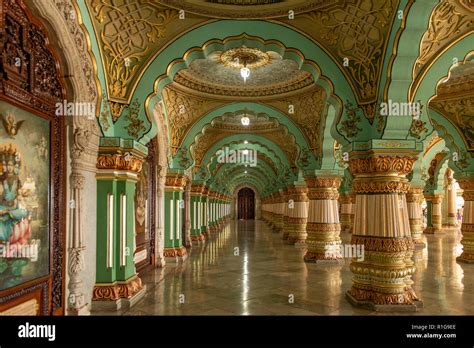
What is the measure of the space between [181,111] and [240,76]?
2.07 m

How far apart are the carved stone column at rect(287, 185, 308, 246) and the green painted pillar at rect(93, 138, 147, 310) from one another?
976 centimetres

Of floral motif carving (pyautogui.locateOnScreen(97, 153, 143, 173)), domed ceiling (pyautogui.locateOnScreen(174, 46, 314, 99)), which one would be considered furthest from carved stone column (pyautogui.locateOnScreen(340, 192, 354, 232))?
floral motif carving (pyautogui.locateOnScreen(97, 153, 143, 173))

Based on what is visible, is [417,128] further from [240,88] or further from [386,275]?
[240,88]

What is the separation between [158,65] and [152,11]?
88 cm

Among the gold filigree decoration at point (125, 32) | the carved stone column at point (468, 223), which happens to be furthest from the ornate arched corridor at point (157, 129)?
the carved stone column at point (468, 223)

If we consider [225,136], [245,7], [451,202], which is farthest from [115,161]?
[451,202]

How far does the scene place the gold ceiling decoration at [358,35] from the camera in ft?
18.1

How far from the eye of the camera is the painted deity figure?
12.1 feet

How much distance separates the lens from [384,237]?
229 inches

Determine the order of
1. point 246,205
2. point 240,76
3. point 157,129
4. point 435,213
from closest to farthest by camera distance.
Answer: point 157,129, point 240,76, point 435,213, point 246,205

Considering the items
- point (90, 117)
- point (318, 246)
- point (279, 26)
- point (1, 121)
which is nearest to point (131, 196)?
point (90, 117)

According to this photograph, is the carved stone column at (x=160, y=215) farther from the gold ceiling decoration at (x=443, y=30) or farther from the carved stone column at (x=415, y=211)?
the carved stone column at (x=415, y=211)

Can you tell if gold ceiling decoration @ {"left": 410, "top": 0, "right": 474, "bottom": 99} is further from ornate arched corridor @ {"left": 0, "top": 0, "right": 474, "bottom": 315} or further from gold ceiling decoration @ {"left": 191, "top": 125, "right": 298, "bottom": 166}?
gold ceiling decoration @ {"left": 191, "top": 125, "right": 298, "bottom": 166}

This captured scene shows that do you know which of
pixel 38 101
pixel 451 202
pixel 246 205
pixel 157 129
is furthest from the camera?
pixel 246 205
